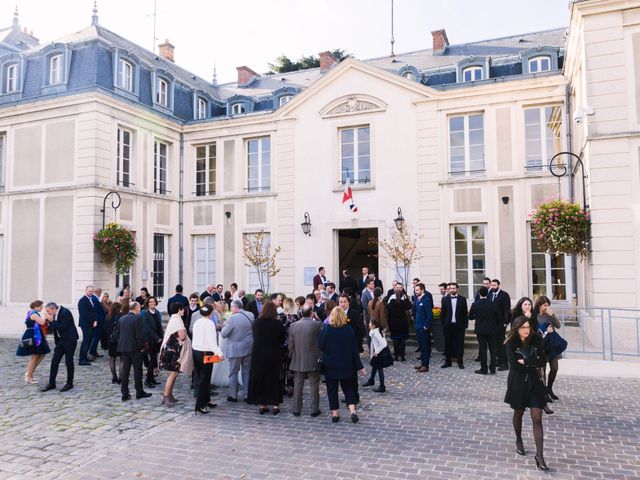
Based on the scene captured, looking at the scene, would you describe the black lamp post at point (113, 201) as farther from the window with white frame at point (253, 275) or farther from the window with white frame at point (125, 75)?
the window with white frame at point (253, 275)

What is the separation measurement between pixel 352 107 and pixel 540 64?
5.87 m

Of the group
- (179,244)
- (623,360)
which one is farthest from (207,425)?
(179,244)

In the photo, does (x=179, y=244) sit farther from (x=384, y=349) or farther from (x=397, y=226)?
(x=384, y=349)

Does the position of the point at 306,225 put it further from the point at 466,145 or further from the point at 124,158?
the point at 124,158

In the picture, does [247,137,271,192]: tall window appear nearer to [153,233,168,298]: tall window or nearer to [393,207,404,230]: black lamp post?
[153,233,168,298]: tall window

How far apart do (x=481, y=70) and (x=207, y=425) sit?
1425 centimetres

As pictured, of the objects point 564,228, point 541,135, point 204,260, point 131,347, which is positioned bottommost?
point 131,347

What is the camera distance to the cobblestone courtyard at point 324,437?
16.7 ft

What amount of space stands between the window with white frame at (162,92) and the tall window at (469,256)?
11428 millimetres

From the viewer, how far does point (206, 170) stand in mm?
19234

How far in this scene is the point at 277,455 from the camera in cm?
549

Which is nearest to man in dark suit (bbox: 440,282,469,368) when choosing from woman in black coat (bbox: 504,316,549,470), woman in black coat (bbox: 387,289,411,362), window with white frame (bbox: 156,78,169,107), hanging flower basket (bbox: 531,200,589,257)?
woman in black coat (bbox: 387,289,411,362)

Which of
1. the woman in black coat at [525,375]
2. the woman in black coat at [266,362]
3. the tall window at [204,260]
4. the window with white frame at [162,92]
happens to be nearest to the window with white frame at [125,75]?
the window with white frame at [162,92]

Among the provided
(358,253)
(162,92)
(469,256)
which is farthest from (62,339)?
(358,253)
